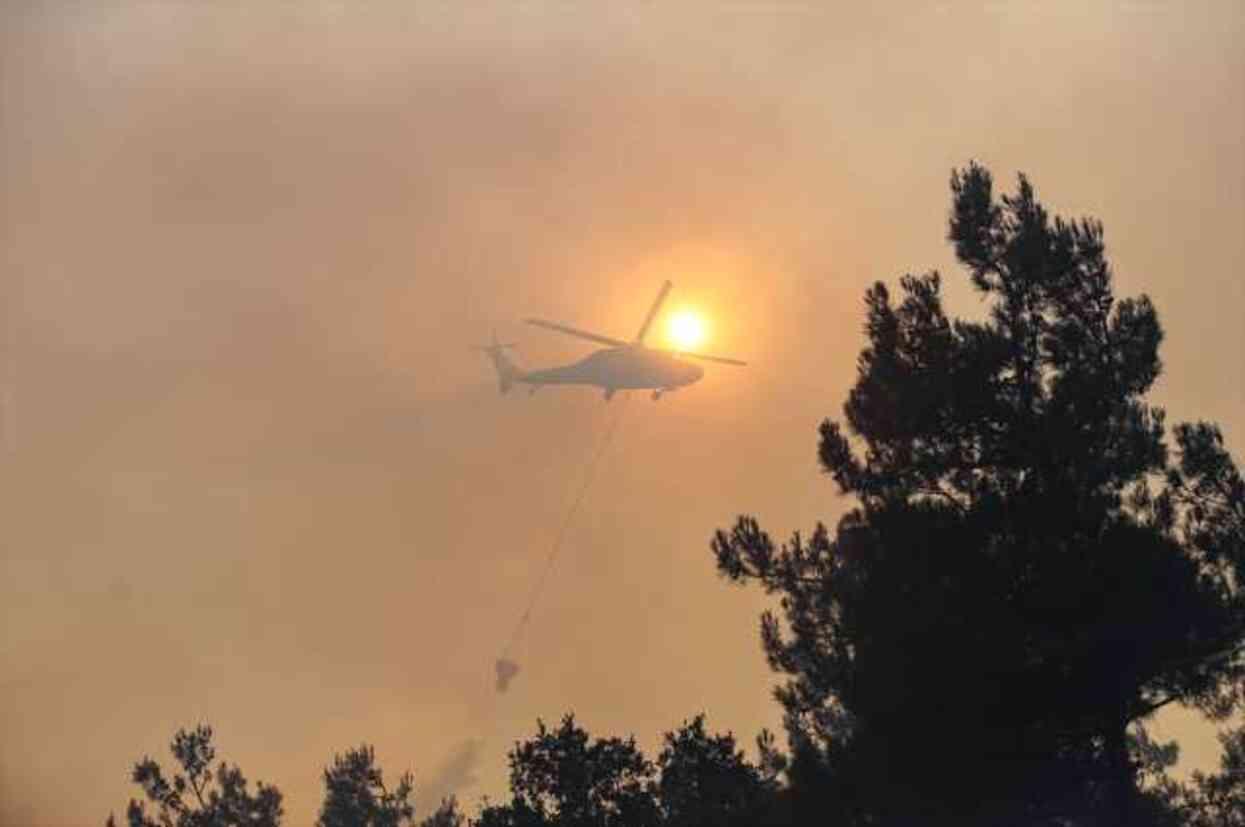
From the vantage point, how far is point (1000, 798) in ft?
78.9

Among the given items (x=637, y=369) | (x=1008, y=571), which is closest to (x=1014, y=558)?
(x=1008, y=571)

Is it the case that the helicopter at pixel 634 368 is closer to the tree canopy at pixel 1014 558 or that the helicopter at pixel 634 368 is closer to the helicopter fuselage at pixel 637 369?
the helicopter fuselage at pixel 637 369

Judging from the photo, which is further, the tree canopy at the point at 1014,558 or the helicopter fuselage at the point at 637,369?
the helicopter fuselage at the point at 637,369

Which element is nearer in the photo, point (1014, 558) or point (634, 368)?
point (1014, 558)

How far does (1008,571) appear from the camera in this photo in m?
25.4

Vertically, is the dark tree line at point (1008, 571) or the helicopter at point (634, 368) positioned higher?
the helicopter at point (634, 368)

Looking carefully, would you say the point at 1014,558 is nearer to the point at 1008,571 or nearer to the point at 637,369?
the point at 1008,571

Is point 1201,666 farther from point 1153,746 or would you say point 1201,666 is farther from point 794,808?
point 1153,746

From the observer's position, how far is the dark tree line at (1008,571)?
24.3m

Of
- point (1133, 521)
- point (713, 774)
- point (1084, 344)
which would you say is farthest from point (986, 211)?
point (713, 774)

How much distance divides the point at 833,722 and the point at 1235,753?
32.0 ft

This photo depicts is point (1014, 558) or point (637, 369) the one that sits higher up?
point (637, 369)

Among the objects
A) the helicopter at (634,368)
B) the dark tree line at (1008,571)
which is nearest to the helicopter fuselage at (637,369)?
the helicopter at (634,368)

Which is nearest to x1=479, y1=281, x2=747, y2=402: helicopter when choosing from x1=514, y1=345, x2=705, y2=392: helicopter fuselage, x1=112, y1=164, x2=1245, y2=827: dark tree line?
x1=514, y1=345, x2=705, y2=392: helicopter fuselage
